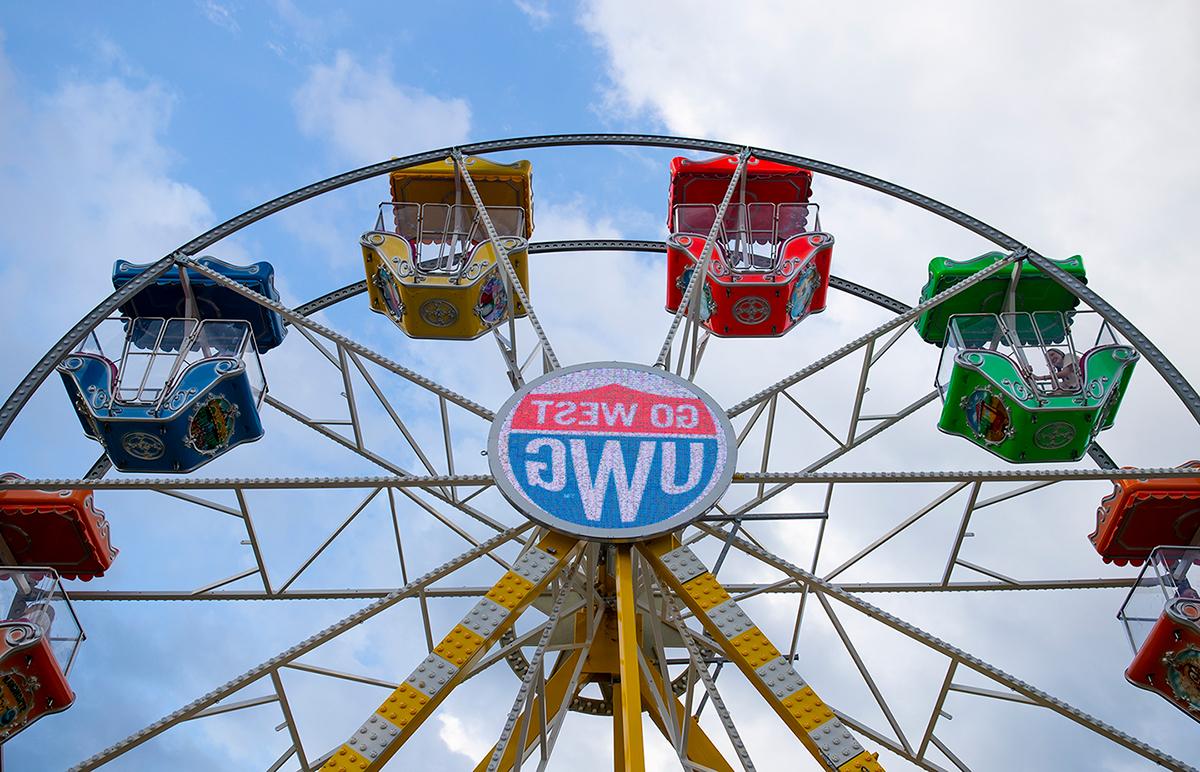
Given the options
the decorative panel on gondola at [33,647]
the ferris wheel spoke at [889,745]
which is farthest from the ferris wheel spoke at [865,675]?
the decorative panel on gondola at [33,647]

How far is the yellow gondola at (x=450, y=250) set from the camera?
1466cm

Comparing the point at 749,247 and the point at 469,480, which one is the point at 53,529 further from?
the point at 749,247

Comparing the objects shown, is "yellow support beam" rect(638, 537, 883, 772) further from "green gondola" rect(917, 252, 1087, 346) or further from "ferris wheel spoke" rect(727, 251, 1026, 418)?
"green gondola" rect(917, 252, 1087, 346)

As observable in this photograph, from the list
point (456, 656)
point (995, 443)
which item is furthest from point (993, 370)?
point (456, 656)

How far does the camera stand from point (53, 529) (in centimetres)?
1263

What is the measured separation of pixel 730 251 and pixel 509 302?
3.46 metres

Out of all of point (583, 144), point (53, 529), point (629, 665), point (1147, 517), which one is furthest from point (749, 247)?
point (53, 529)

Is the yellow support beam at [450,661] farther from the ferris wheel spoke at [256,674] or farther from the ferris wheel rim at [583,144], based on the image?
the ferris wheel rim at [583,144]

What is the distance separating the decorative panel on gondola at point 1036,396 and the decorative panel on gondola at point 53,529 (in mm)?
9721

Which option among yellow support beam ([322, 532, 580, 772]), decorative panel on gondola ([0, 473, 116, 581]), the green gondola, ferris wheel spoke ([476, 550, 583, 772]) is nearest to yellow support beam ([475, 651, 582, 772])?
ferris wheel spoke ([476, 550, 583, 772])

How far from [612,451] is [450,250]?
5922 mm

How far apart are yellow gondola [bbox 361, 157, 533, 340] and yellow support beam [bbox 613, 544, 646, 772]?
4.66m

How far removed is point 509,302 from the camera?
45.9ft

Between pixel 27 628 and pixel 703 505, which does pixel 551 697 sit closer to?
pixel 703 505
